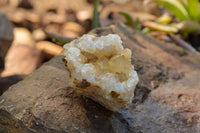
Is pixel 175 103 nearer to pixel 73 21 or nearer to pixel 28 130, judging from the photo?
pixel 28 130

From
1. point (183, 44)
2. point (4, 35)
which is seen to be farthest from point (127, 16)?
point (4, 35)

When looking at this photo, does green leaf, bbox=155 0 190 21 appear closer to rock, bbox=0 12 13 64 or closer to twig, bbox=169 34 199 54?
twig, bbox=169 34 199 54

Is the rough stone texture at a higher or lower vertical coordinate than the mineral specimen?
lower

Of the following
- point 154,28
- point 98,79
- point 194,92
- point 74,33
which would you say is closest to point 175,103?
point 194,92

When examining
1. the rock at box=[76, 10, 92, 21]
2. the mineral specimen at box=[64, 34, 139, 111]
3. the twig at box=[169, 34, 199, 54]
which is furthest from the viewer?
the rock at box=[76, 10, 92, 21]

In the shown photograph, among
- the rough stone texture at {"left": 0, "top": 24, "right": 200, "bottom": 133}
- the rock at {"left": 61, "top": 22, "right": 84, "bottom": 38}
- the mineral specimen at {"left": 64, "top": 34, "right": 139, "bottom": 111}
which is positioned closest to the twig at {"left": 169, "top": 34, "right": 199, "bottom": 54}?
the rough stone texture at {"left": 0, "top": 24, "right": 200, "bottom": 133}

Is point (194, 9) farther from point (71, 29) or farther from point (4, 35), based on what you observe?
point (4, 35)

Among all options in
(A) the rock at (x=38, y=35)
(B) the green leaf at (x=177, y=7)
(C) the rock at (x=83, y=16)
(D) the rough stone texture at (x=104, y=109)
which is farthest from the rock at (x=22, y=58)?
(B) the green leaf at (x=177, y=7)
